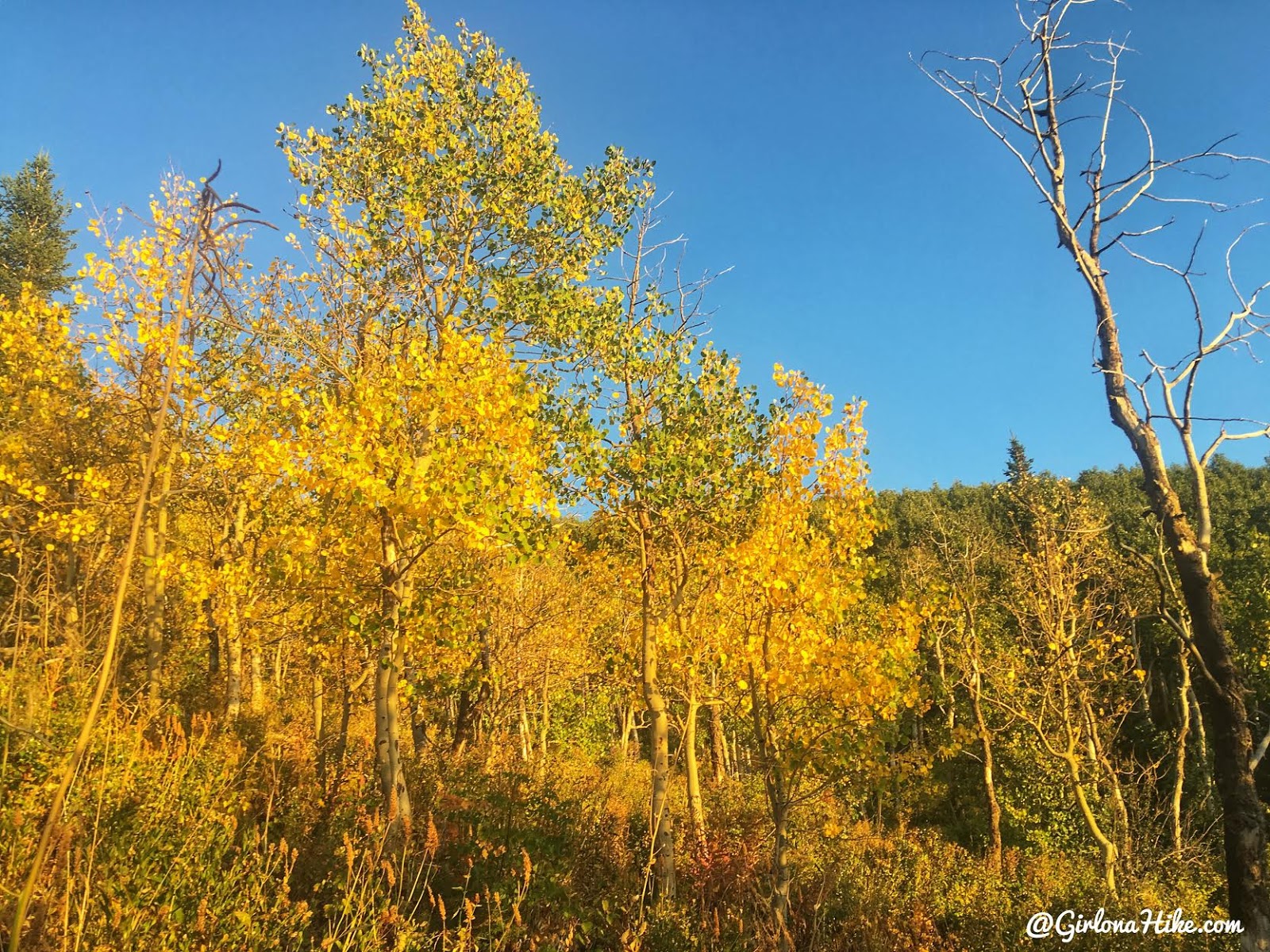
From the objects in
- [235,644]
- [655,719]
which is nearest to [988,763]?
[655,719]

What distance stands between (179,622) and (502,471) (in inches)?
725

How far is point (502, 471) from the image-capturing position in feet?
23.1

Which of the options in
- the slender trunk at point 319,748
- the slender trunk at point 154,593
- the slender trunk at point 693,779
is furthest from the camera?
the slender trunk at point 154,593

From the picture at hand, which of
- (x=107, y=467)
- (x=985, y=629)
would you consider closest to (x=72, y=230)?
(x=107, y=467)

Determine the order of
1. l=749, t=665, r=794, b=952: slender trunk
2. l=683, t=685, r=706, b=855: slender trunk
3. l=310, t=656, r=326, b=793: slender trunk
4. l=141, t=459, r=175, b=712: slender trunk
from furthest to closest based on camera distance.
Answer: l=141, t=459, r=175, b=712: slender trunk → l=310, t=656, r=326, b=793: slender trunk → l=683, t=685, r=706, b=855: slender trunk → l=749, t=665, r=794, b=952: slender trunk

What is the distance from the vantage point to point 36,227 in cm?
3709

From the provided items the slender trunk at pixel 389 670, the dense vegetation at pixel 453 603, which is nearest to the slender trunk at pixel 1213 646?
the dense vegetation at pixel 453 603

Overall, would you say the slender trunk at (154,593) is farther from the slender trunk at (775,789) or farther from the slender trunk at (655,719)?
the slender trunk at (775,789)

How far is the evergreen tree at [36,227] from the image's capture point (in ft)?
122

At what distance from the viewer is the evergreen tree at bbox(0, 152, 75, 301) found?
122 ft

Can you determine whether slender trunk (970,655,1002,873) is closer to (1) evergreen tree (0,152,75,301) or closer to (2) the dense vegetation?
(2) the dense vegetation

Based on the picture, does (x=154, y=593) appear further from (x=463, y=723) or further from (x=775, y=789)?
(x=775, y=789)

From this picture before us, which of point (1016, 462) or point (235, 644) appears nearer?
point (235, 644)

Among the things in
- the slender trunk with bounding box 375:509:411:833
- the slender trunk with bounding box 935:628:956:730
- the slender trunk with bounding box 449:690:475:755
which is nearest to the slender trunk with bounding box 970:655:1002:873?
the slender trunk with bounding box 935:628:956:730
